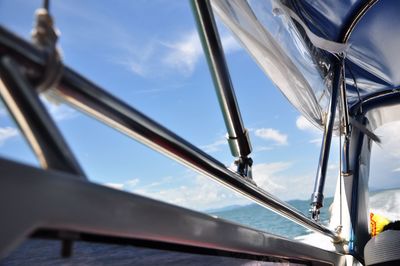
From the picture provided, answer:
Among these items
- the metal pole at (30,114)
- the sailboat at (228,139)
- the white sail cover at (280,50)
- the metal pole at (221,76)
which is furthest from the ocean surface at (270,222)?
the white sail cover at (280,50)

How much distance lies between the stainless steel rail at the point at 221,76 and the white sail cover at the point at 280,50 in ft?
1.26

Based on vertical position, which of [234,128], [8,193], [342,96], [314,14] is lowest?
[8,193]

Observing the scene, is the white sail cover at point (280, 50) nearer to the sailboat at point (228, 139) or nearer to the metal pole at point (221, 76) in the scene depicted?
the sailboat at point (228, 139)

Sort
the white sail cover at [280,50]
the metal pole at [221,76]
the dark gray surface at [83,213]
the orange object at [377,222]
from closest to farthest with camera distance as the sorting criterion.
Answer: the dark gray surface at [83,213] < the metal pole at [221,76] < the white sail cover at [280,50] < the orange object at [377,222]

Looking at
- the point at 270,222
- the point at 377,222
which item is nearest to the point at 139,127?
the point at 377,222

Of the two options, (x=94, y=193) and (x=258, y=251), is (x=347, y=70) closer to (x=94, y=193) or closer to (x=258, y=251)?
(x=258, y=251)

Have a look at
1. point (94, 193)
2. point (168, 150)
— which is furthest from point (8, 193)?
point (168, 150)

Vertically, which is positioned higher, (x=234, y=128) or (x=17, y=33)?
(x=234, y=128)

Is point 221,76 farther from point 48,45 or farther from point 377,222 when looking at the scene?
point 377,222

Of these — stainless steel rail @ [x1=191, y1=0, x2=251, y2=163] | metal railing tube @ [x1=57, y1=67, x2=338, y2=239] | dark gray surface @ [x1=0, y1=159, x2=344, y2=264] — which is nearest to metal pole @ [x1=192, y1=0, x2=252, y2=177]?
stainless steel rail @ [x1=191, y1=0, x2=251, y2=163]

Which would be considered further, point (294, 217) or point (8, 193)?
point (294, 217)

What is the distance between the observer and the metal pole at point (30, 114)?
13.9 inches

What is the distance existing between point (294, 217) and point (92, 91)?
0.86 metres

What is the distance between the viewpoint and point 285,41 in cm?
167
